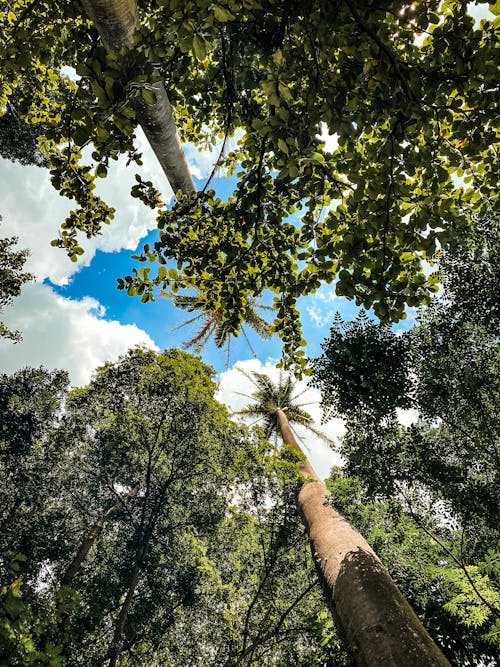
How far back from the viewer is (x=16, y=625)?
7.82 feet

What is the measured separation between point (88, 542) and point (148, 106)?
41.7 ft

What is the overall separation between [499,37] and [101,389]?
12.7 metres

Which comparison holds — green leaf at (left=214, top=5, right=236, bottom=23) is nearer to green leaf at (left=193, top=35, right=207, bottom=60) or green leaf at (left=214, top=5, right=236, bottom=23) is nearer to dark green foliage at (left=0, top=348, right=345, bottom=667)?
green leaf at (left=193, top=35, right=207, bottom=60)

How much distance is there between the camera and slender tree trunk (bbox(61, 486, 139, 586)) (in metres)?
9.87

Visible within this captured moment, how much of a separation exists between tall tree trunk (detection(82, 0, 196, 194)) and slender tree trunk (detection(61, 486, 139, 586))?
1002cm

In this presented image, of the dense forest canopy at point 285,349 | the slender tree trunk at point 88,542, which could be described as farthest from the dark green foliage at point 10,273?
the slender tree trunk at point 88,542

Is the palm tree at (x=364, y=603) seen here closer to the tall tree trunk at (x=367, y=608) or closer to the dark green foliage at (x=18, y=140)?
the tall tree trunk at (x=367, y=608)

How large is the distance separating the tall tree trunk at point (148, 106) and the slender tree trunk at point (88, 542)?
1002 cm

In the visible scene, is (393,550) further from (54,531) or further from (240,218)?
(54,531)

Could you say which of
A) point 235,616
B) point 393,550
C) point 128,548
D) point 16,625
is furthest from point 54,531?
point 16,625

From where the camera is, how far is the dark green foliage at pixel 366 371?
6.88m

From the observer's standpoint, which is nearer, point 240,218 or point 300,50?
point 300,50

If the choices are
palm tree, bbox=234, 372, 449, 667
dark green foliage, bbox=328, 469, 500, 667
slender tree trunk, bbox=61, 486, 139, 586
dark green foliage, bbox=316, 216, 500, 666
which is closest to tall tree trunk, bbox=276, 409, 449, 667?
palm tree, bbox=234, 372, 449, 667

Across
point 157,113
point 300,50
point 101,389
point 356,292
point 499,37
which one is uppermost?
point 101,389
